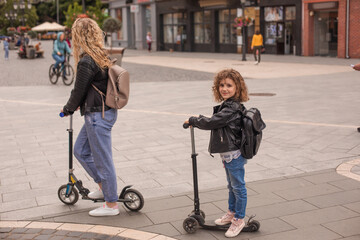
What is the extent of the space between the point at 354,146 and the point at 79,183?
4.17m

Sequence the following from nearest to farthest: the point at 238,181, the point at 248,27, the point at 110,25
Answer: the point at 238,181, the point at 248,27, the point at 110,25

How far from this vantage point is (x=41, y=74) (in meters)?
21.7

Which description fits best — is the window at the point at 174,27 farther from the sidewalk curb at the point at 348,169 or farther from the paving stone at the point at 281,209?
the paving stone at the point at 281,209

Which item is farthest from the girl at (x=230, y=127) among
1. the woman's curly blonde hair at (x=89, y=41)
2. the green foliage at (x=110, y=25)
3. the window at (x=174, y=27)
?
the green foliage at (x=110, y=25)

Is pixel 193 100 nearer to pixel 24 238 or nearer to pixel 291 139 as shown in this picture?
pixel 291 139

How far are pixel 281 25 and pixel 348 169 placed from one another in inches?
1062

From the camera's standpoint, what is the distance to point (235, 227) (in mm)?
4348

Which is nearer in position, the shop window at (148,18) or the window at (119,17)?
the shop window at (148,18)

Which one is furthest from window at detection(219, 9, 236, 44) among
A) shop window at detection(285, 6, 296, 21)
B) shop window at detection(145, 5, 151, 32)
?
shop window at detection(145, 5, 151, 32)

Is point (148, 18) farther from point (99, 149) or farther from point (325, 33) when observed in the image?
point (99, 149)

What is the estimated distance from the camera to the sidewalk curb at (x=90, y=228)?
436cm

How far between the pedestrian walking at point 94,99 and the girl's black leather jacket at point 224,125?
99 centimetres

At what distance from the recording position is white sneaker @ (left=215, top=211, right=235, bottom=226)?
4.50 metres

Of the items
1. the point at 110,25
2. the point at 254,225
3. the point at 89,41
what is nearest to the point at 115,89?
the point at 89,41
